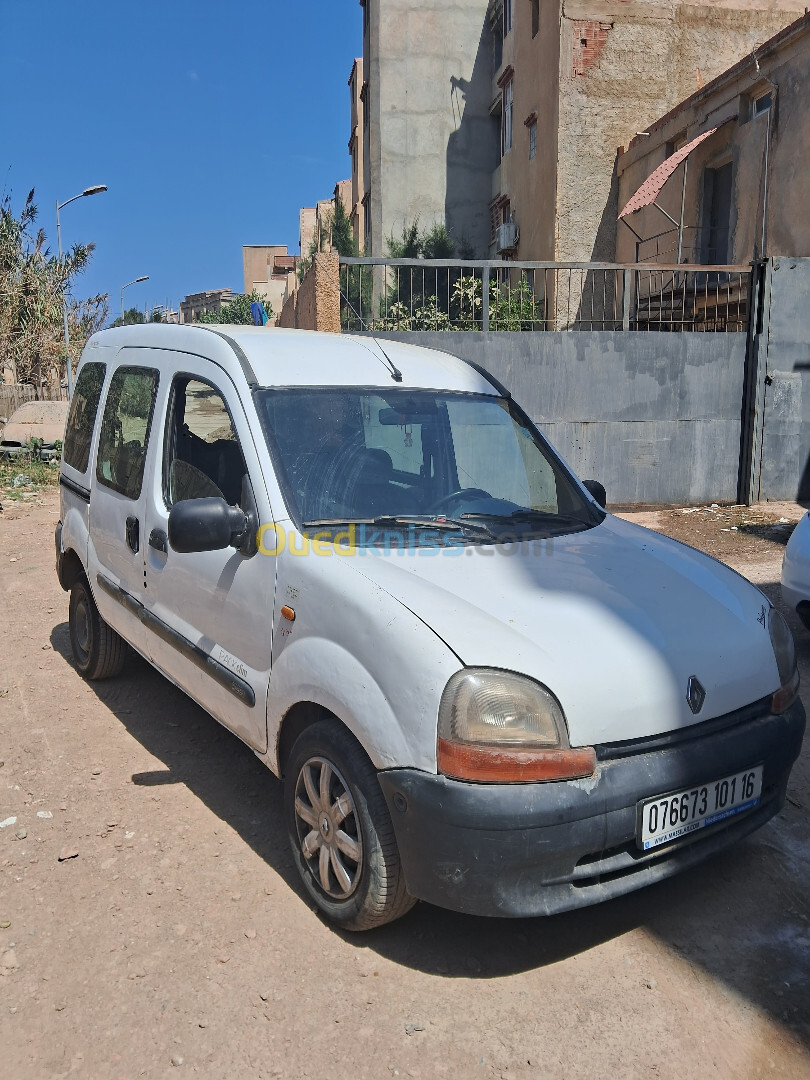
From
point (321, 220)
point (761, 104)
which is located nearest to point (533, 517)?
point (761, 104)

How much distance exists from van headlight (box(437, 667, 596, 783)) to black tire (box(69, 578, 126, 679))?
3.11m

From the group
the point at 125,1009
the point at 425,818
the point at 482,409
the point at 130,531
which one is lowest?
the point at 125,1009

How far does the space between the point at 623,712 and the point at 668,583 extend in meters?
0.69

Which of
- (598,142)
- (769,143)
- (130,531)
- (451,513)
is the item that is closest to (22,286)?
(598,142)

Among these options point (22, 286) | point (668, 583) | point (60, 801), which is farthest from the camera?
point (22, 286)

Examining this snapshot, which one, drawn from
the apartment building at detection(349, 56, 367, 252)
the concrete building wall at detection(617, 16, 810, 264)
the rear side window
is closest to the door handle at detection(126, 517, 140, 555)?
the rear side window

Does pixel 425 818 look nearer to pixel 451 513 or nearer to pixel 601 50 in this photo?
pixel 451 513

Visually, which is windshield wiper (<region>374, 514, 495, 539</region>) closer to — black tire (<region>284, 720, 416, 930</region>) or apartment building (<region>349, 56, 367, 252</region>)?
black tire (<region>284, 720, 416, 930</region>)

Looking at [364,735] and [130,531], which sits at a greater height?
[130,531]

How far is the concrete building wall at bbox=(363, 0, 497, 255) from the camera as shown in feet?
88.1

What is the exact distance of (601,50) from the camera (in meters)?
18.0

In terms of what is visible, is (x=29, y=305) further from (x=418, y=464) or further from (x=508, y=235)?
(x=418, y=464)

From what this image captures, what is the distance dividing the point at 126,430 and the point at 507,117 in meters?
23.7

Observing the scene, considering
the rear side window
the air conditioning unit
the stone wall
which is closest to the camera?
the rear side window
